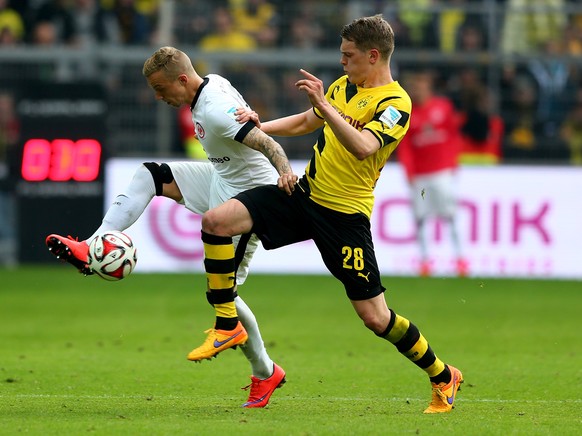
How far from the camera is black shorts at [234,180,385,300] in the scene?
7.66 meters

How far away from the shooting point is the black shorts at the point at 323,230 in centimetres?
766

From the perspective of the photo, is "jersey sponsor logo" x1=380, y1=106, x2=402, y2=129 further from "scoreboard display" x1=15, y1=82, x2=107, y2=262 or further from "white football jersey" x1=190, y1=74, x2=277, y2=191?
"scoreboard display" x1=15, y1=82, x2=107, y2=262

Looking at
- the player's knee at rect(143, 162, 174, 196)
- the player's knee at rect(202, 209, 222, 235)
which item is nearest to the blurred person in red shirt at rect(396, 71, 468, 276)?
the player's knee at rect(143, 162, 174, 196)

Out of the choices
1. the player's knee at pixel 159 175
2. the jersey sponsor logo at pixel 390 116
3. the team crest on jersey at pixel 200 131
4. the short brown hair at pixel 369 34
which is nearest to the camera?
the jersey sponsor logo at pixel 390 116

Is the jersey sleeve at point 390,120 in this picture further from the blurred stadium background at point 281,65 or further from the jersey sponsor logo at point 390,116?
the blurred stadium background at point 281,65

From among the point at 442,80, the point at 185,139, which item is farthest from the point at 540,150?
the point at 185,139

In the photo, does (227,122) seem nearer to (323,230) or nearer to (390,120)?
(323,230)

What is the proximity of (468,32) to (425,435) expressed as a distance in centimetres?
1323

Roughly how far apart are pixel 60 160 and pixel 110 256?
1039cm

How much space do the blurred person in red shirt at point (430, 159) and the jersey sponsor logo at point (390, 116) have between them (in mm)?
10219

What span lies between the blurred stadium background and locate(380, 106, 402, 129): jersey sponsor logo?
10.5 m

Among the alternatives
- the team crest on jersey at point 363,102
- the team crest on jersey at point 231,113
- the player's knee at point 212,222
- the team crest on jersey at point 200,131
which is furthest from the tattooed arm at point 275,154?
the team crest on jersey at point 363,102

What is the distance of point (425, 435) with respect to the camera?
272 inches

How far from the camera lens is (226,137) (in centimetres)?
795
